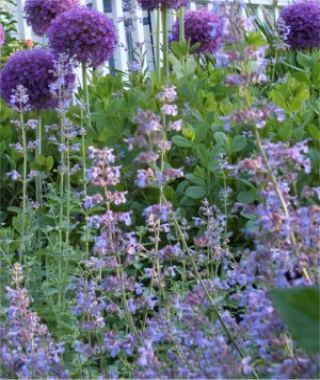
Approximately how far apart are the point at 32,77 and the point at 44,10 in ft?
3.63

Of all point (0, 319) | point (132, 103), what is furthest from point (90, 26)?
point (0, 319)

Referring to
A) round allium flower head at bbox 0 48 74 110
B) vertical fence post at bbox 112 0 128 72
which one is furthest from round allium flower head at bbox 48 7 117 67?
vertical fence post at bbox 112 0 128 72

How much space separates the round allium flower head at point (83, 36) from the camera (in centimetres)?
295

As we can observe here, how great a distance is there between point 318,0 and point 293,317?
351cm

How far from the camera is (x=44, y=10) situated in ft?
12.5

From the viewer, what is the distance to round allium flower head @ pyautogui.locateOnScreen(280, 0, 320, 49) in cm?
383

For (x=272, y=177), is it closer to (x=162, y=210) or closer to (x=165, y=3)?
(x=162, y=210)

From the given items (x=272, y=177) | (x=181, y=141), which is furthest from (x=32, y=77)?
(x=272, y=177)

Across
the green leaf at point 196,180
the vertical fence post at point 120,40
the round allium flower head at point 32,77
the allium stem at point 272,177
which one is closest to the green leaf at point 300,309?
the allium stem at point 272,177

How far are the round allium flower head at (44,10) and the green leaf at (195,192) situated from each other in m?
1.42

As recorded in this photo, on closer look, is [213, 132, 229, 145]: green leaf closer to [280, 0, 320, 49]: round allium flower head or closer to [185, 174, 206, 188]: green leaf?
[185, 174, 206, 188]: green leaf

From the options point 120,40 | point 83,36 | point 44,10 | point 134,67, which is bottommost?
point 120,40

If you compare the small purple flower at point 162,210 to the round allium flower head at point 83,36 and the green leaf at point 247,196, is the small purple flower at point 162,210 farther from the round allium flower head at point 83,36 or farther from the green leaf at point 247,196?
the round allium flower head at point 83,36

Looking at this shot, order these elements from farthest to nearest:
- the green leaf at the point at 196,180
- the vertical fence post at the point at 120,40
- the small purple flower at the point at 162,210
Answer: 1. the vertical fence post at the point at 120,40
2. the green leaf at the point at 196,180
3. the small purple flower at the point at 162,210
